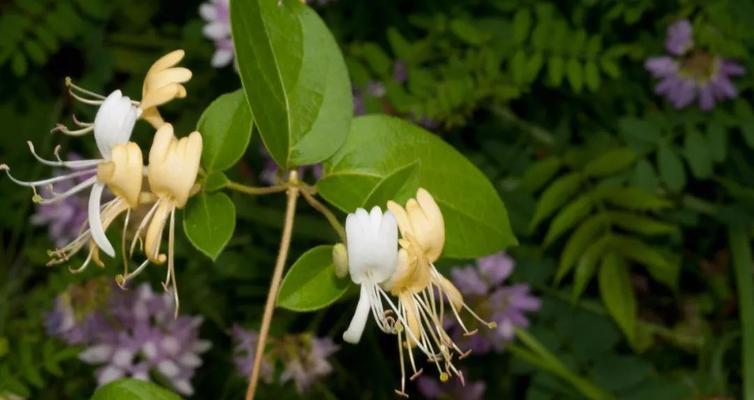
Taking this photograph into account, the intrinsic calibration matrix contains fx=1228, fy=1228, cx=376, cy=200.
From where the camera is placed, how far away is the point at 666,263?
144cm

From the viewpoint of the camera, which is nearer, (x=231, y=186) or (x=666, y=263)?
(x=231, y=186)

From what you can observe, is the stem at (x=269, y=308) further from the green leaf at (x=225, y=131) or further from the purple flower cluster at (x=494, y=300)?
the purple flower cluster at (x=494, y=300)

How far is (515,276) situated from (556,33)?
31 centimetres

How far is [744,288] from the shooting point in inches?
61.9

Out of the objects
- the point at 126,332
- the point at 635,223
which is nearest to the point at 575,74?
the point at 635,223

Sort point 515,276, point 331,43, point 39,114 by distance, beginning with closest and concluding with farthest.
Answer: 1. point 331,43
2. point 515,276
3. point 39,114

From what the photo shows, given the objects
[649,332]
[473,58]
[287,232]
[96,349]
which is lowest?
[649,332]

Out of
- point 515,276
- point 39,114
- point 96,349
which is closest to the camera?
point 96,349

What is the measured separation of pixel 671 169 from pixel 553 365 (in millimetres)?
276

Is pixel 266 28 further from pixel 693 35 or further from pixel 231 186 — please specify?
pixel 693 35

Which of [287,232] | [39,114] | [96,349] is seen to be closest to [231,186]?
[287,232]

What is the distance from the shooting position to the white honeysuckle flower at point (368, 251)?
68 cm

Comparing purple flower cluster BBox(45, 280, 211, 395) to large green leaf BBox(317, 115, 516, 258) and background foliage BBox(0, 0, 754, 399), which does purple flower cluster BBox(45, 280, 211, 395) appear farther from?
large green leaf BBox(317, 115, 516, 258)

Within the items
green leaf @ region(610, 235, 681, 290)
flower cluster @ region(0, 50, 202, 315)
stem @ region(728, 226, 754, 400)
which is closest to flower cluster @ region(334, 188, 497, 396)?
flower cluster @ region(0, 50, 202, 315)
